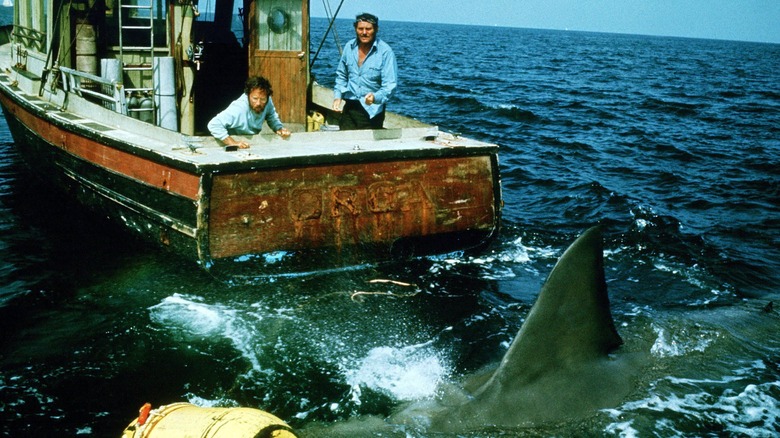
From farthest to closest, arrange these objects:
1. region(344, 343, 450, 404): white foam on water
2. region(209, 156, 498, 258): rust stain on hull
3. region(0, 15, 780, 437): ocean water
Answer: region(209, 156, 498, 258): rust stain on hull → region(344, 343, 450, 404): white foam on water → region(0, 15, 780, 437): ocean water

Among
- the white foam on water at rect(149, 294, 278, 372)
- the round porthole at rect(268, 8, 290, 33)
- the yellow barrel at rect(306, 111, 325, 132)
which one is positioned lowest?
the white foam on water at rect(149, 294, 278, 372)

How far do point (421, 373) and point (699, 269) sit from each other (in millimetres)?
4357

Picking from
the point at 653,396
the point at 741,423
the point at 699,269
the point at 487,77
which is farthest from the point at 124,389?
the point at 487,77

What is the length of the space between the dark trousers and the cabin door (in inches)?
25.1

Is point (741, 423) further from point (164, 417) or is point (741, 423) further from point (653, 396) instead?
point (164, 417)

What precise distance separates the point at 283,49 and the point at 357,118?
119 cm

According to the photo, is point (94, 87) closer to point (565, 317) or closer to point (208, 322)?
point (208, 322)

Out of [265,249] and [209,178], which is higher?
[209,178]

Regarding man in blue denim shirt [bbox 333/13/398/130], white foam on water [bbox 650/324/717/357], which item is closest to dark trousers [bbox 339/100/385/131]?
man in blue denim shirt [bbox 333/13/398/130]

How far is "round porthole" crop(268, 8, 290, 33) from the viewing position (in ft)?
23.3

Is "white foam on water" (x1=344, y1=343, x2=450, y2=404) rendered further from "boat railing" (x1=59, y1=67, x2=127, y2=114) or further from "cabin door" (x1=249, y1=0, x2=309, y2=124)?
"boat railing" (x1=59, y1=67, x2=127, y2=114)

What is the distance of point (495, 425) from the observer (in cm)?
402

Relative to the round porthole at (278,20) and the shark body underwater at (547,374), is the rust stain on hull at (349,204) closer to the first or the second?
the shark body underwater at (547,374)

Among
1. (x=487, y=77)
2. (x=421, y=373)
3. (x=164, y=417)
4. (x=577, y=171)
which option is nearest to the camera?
(x=164, y=417)
